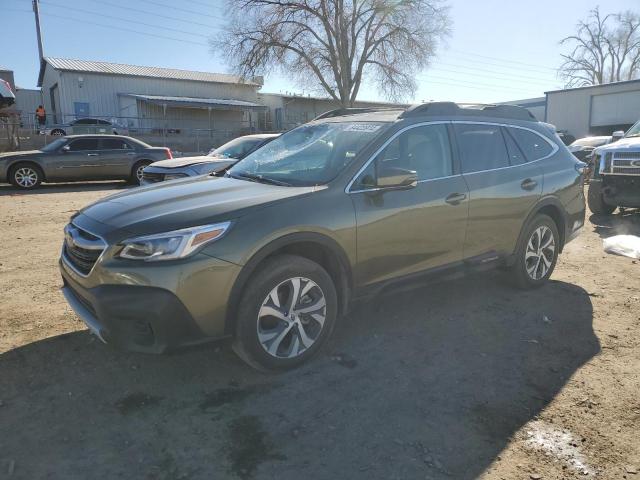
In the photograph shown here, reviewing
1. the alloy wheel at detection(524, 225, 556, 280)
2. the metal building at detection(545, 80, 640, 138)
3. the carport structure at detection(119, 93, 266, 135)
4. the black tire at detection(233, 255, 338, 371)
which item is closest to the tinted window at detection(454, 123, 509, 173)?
the alloy wheel at detection(524, 225, 556, 280)

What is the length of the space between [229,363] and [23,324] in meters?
1.86

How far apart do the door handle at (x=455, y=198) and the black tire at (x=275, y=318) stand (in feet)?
4.23

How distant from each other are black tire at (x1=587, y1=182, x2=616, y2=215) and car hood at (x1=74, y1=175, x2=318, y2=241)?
7.28 m

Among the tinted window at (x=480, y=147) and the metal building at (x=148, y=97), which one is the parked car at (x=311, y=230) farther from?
the metal building at (x=148, y=97)

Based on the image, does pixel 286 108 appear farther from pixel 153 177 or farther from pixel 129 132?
pixel 153 177

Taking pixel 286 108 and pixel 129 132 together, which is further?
pixel 286 108

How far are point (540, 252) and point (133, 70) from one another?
132 ft

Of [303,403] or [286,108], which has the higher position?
[286,108]

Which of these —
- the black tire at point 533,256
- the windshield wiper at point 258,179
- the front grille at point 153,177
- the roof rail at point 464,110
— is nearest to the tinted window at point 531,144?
the roof rail at point 464,110

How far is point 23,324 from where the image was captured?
4043 mm

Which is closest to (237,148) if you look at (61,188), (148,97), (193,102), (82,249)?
(61,188)

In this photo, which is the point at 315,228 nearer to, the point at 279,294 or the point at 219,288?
the point at 279,294

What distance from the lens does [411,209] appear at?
12.4 ft

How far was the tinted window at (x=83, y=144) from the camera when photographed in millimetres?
13820
